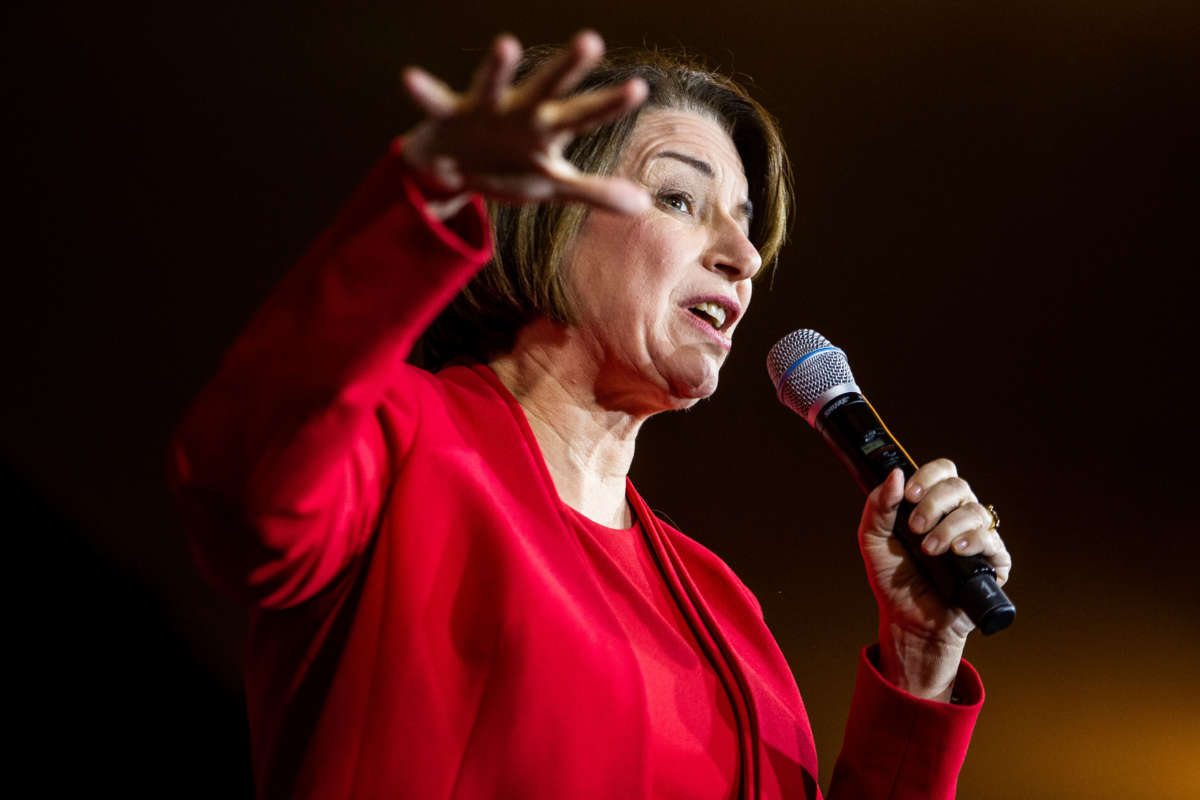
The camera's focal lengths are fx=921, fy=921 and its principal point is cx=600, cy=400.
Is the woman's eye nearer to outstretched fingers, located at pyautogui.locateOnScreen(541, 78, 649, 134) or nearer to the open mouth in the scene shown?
the open mouth

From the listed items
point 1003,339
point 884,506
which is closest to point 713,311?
point 884,506

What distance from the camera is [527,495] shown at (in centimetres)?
107

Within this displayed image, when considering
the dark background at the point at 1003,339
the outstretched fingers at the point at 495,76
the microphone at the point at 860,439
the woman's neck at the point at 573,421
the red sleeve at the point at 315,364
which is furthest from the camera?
the dark background at the point at 1003,339

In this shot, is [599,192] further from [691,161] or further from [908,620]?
[908,620]

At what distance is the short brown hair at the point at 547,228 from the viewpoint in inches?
53.3

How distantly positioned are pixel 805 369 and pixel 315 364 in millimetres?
788

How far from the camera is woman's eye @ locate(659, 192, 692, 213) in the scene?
54.2 inches

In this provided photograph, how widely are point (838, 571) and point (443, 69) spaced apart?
1404 millimetres

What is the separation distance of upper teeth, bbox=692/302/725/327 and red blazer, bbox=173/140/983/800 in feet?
1.15

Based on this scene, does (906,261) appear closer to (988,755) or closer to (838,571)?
(838,571)

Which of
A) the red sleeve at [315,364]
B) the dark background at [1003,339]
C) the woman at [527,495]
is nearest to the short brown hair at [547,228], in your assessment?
A: the woman at [527,495]

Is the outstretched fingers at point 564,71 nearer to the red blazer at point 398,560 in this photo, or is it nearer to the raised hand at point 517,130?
the raised hand at point 517,130

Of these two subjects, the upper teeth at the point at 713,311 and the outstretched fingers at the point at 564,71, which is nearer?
the outstretched fingers at the point at 564,71

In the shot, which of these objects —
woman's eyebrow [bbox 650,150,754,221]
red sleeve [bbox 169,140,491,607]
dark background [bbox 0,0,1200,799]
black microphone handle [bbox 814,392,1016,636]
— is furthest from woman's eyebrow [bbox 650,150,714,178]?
red sleeve [bbox 169,140,491,607]
